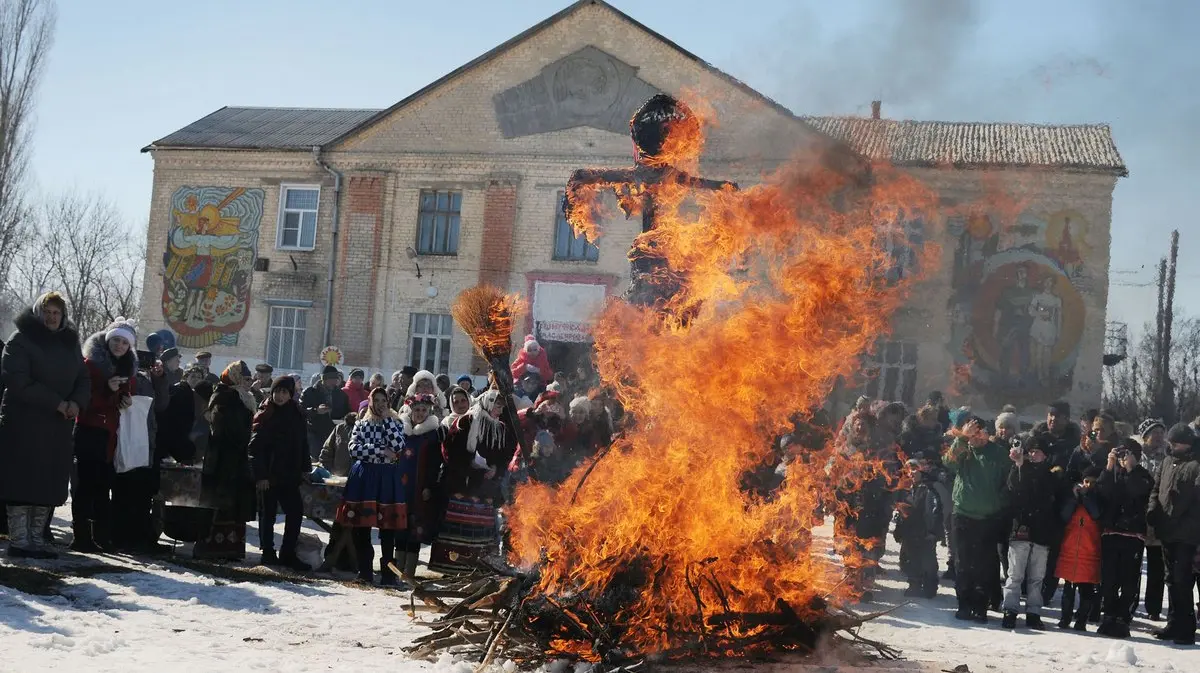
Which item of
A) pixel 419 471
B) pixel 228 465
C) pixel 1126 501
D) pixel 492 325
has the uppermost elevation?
pixel 492 325

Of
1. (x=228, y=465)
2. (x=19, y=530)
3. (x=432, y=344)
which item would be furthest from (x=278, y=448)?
(x=432, y=344)

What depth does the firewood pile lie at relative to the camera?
6520mm

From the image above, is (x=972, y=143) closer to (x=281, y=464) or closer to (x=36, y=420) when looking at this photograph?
Result: (x=281, y=464)

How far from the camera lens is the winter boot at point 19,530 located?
29.7 ft

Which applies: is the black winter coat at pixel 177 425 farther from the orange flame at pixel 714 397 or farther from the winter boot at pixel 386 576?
the orange flame at pixel 714 397

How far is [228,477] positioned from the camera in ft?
34.8

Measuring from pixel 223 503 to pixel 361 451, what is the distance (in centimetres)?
Answer: 142

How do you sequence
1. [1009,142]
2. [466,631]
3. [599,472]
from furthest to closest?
[1009,142]
[599,472]
[466,631]

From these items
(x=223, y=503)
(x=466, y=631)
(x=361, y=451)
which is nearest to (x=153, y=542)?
(x=223, y=503)

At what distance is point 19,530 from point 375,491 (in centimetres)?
284

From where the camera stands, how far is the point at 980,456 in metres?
→ 10.4

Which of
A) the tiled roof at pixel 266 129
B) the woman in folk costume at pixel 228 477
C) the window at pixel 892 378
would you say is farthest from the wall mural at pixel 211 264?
the woman in folk costume at pixel 228 477

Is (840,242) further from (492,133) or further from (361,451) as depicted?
(492,133)

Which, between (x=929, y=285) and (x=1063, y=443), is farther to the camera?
(x=929, y=285)
